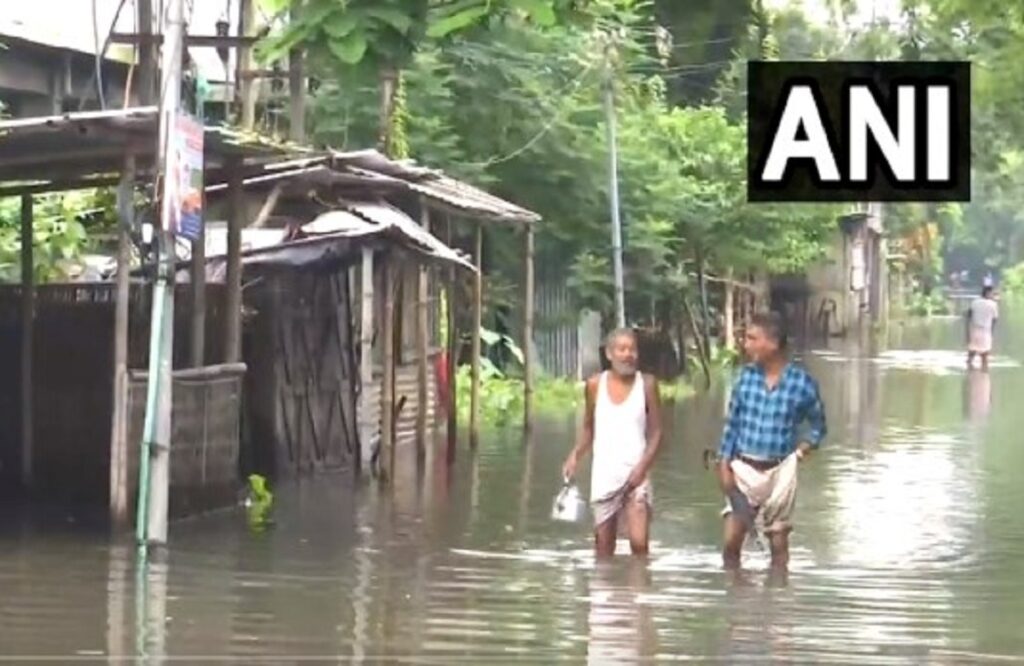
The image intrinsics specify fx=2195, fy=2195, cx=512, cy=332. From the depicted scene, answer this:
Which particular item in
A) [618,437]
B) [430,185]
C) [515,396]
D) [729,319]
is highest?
[430,185]

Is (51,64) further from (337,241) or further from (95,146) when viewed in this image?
(95,146)

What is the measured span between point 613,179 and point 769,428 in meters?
14.9

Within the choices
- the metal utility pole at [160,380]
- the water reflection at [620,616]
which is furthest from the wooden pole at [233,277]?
the water reflection at [620,616]

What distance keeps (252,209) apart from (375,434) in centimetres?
227

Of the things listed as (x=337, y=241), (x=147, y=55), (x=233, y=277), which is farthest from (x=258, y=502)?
(x=147, y=55)

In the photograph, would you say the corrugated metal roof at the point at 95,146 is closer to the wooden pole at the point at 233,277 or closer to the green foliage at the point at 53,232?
the wooden pole at the point at 233,277

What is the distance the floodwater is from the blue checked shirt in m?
0.80

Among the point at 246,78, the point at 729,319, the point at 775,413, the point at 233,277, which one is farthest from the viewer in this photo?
the point at 729,319

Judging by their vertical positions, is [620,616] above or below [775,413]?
below

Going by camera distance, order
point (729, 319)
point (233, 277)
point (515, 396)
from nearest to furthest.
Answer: point (233, 277) < point (515, 396) < point (729, 319)

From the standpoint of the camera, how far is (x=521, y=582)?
12336 mm

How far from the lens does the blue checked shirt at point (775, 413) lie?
12.0m

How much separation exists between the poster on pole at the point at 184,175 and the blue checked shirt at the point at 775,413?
348 cm

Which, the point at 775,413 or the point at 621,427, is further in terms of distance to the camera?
the point at 621,427
